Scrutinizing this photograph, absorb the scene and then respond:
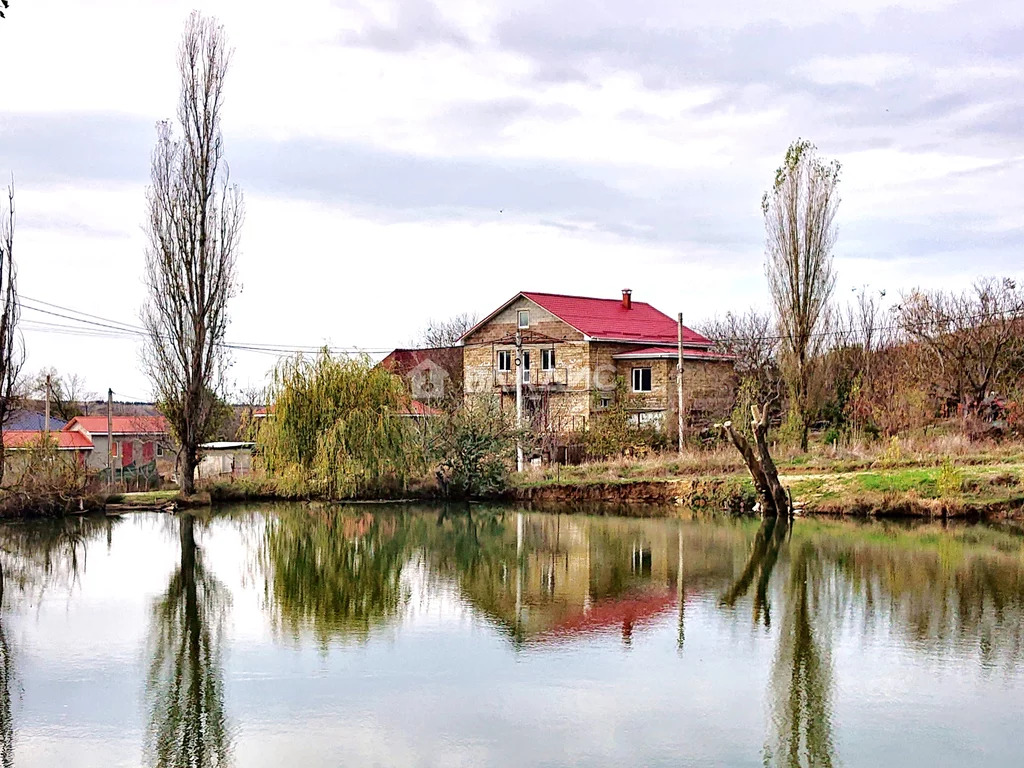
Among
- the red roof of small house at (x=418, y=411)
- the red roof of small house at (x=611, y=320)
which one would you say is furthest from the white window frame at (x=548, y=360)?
the red roof of small house at (x=418, y=411)

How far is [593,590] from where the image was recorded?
1540cm

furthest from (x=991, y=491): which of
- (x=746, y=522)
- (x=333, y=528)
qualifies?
(x=333, y=528)

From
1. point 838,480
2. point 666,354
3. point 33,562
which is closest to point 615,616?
point 33,562

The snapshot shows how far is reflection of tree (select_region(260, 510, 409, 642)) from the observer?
13.5 m

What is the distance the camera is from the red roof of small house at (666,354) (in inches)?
1687

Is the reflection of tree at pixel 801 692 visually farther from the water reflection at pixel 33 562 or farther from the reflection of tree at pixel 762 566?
the water reflection at pixel 33 562

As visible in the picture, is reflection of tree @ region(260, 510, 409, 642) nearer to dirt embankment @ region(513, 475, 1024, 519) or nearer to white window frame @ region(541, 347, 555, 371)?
dirt embankment @ region(513, 475, 1024, 519)

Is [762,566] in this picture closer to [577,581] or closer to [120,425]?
[577,581]

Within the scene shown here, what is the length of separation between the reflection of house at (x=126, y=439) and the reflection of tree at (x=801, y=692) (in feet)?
127

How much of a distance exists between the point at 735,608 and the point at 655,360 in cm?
2972

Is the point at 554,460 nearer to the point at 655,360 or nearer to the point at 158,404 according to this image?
the point at 655,360

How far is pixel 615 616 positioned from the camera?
530 inches

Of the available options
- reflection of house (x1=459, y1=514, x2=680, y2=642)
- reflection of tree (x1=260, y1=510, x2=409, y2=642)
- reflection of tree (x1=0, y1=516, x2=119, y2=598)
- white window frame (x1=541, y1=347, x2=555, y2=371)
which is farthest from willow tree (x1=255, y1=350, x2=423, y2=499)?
white window frame (x1=541, y1=347, x2=555, y2=371)

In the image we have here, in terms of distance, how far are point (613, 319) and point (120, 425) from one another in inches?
915
